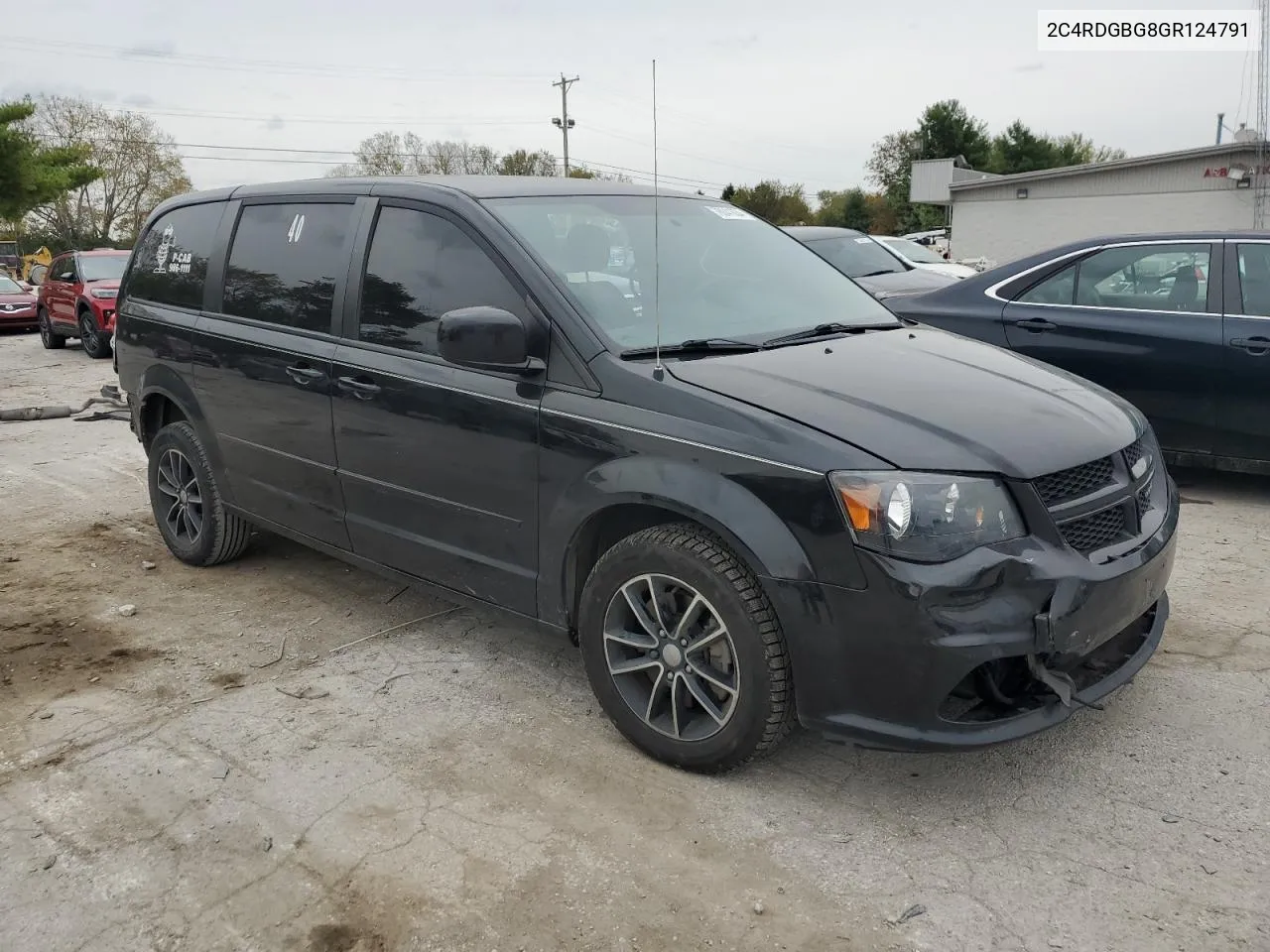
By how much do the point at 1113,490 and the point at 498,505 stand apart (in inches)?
76.6

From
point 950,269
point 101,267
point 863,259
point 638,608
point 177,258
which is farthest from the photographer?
point 101,267

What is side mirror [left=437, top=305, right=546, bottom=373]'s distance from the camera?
327 centimetres

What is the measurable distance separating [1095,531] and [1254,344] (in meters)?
3.49

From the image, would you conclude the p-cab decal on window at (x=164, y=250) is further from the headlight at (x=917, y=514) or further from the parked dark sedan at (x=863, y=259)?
the parked dark sedan at (x=863, y=259)

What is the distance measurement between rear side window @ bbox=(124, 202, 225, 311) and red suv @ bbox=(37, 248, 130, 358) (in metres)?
11.5

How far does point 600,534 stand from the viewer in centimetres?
340

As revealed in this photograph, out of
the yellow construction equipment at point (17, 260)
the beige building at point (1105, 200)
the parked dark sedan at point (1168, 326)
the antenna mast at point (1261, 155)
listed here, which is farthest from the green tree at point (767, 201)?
the yellow construction equipment at point (17, 260)

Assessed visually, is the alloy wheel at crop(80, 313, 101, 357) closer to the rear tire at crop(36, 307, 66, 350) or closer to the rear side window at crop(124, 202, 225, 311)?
the rear tire at crop(36, 307, 66, 350)

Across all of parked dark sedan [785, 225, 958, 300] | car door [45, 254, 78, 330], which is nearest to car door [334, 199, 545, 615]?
parked dark sedan [785, 225, 958, 300]

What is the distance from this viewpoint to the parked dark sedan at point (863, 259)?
34.0 feet

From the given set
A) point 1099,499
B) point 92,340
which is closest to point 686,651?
point 1099,499

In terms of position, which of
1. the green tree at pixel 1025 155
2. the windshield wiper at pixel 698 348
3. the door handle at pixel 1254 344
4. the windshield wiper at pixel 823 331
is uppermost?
the green tree at pixel 1025 155

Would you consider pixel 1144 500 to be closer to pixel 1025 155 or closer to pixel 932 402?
pixel 932 402

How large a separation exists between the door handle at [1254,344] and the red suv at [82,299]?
15.1 m
